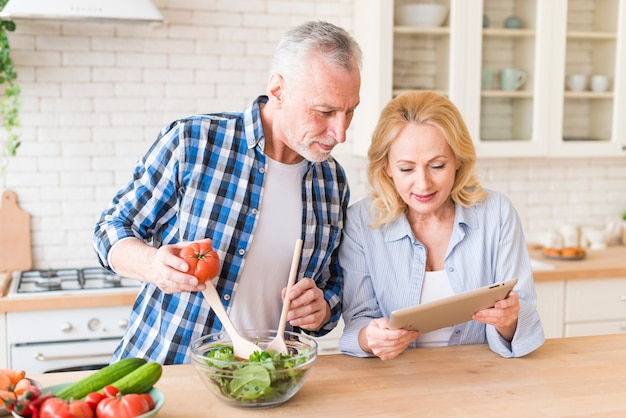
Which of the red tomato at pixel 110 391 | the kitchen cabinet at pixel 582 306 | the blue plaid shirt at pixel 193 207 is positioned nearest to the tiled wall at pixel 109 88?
the blue plaid shirt at pixel 193 207

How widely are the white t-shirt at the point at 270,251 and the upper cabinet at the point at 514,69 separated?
159 centimetres

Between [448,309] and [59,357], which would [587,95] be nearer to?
[448,309]

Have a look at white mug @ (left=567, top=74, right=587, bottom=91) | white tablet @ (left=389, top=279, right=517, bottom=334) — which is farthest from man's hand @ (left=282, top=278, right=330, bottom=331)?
white mug @ (left=567, top=74, right=587, bottom=91)

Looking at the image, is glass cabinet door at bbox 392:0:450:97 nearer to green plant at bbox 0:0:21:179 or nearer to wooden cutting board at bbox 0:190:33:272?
green plant at bbox 0:0:21:179

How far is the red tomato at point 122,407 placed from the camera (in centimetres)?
140

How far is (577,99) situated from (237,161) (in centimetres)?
261

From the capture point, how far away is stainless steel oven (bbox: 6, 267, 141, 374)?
303cm

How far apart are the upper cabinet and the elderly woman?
1458 millimetres

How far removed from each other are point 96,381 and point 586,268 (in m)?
2.81

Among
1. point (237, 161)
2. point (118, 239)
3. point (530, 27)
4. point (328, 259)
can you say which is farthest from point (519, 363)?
point (530, 27)

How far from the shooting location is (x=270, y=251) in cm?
213

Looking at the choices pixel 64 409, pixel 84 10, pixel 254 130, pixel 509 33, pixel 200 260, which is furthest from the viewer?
pixel 509 33

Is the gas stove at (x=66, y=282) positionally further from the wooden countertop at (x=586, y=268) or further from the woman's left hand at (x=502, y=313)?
the wooden countertop at (x=586, y=268)

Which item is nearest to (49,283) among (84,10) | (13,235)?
(13,235)
